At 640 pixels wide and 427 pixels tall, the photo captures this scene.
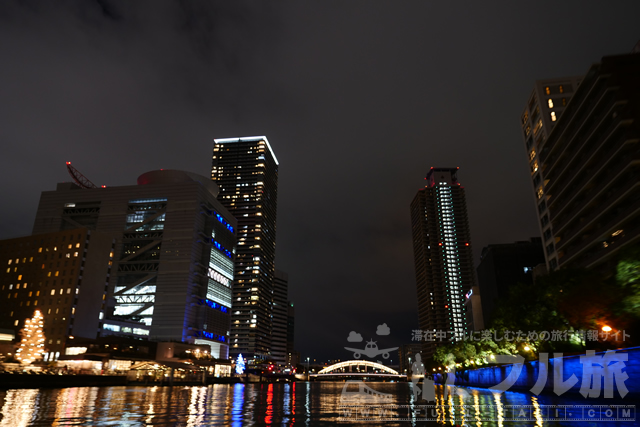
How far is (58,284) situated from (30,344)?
3043 centimetres

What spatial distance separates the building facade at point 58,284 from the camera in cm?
11731

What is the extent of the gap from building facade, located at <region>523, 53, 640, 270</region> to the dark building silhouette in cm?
6152

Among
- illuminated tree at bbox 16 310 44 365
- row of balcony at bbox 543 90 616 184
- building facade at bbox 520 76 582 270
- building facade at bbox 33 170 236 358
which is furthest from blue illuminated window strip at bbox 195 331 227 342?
row of balcony at bbox 543 90 616 184

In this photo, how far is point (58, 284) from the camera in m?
120

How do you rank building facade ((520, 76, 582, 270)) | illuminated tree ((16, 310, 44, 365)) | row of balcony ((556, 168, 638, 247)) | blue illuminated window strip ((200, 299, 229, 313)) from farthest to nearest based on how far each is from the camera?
blue illuminated window strip ((200, 299, 229, 313)) → building facade ((520, 76, 582, 270)) → illuminated tree ((16, 310, 44, 365)) → row of balcony ((556, 168, 638, 247))

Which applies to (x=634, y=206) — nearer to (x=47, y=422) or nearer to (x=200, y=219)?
(x=47, y=422)

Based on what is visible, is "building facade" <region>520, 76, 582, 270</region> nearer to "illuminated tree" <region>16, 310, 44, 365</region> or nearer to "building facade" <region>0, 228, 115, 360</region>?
"illuminated tree" <region>16, 310, 44, 365</region>

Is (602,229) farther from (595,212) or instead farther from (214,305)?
(214,305)

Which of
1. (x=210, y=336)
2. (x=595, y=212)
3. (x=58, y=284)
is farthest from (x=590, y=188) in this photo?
(x=210, y=336)

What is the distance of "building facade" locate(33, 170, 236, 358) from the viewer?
6437 inches

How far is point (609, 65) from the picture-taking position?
262 feet

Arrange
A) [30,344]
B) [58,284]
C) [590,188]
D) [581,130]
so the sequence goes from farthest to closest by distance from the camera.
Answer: [58,284] < [30,344] < [581,130] < [590,188]

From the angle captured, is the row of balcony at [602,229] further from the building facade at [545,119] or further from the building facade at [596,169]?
the building facade at [545,119]

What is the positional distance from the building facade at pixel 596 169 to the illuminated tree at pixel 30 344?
11335cm
